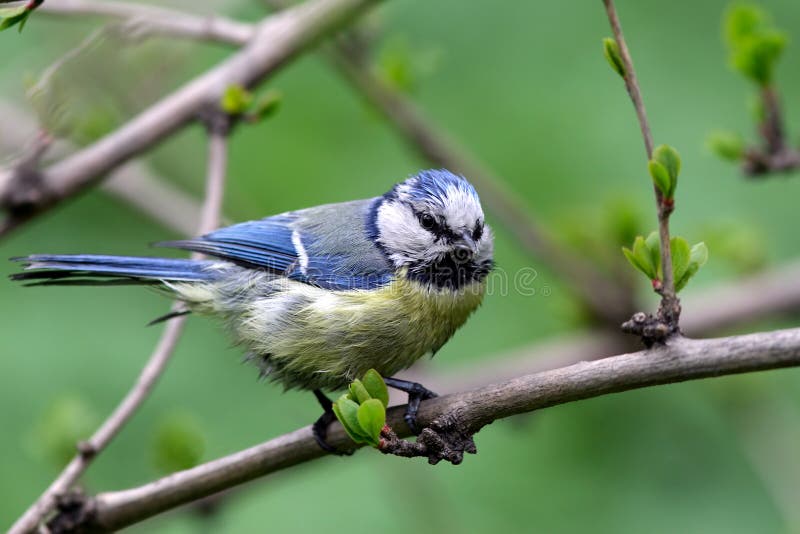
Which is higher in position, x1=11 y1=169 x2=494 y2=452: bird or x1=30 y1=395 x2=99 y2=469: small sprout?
x1=11 y1=169 x2=494 y2=452: bird

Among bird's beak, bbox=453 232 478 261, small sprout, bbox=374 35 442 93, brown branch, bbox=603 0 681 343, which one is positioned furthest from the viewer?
small sprout, bbox=374 35 442 93

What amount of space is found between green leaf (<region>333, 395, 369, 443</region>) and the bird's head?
3.04ft

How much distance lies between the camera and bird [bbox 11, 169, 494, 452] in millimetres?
2629

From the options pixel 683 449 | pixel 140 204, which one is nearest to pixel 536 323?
pixel 683 449

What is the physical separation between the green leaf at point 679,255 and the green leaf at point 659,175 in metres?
0.11

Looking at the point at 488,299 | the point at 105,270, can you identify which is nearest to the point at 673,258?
the point at 105,270

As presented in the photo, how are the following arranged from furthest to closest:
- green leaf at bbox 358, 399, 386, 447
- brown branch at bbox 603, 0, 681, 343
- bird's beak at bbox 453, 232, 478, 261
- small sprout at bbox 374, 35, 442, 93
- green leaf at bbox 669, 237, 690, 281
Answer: small sprout at bbox 374, 35, 442, 93
bird's beak at bbox 453, 232, 478, 261
green leaf at bbox 358, 399, 386, 447
green leaf at bbox 669, 237, 690, 281
brown branch at bbox 603, 0, 681, 343

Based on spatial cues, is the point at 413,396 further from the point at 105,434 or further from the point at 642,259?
the point at 642,259

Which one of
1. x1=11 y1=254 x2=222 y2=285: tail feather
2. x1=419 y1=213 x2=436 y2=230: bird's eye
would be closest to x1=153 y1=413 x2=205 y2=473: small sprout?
x1=11 y1=254 x2=222 y2=285: tail feather

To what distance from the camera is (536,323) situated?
13.3 feet

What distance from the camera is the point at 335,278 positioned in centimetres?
279

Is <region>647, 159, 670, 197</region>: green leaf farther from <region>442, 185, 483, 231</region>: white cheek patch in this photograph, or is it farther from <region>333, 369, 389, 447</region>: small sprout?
→ <region>442, 185, 483, 231</region>: white cheek patch

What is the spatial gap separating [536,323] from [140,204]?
1723mm

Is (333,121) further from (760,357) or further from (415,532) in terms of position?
(760,357)
